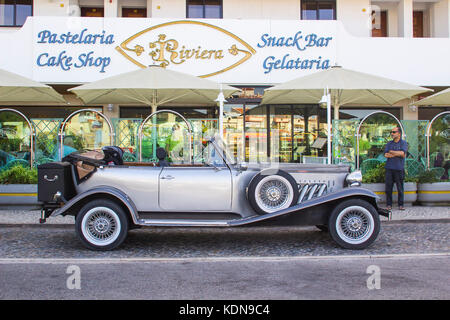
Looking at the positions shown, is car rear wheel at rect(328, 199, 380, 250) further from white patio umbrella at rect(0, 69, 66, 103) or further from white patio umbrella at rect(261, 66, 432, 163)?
white patio umbrella at rect(0, 69, 66, 103)

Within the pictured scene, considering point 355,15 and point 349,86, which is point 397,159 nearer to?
point 349,86

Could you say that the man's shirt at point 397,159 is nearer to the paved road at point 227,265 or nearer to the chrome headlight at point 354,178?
the paved road at point 227,265

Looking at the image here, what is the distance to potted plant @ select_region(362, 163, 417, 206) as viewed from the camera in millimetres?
9914

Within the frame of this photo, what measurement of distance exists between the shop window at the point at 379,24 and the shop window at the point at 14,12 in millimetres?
11941

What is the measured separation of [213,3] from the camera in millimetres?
15023

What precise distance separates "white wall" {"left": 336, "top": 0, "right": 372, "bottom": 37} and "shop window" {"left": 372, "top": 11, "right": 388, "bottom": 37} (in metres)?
0.81

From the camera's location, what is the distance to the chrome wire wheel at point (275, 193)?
231 inches

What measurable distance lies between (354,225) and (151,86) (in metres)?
5.76

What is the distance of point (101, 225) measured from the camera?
593cm

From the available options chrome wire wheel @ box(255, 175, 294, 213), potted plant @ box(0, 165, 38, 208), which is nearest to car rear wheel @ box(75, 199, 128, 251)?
chrome wire wheel @ box(255, 175, 294, 213)

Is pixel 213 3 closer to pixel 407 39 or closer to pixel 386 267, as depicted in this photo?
pixel 407 39
